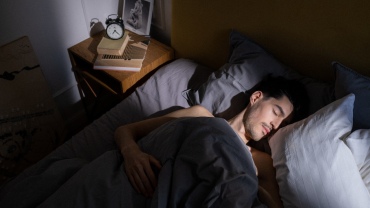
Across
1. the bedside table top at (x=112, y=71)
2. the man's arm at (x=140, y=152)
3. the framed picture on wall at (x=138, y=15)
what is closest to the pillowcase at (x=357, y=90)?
the man's arm at (x=140, y=152)

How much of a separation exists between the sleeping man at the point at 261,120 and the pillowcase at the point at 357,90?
0.15 m

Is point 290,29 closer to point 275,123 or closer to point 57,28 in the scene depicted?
point 275,123

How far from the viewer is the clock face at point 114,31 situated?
164 cm

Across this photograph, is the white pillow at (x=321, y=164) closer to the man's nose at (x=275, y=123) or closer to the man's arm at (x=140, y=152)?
the man's nose at (x=275, y=123)

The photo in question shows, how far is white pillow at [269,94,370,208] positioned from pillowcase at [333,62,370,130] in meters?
0.06

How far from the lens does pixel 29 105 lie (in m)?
1.60

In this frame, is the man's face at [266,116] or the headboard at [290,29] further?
the man's face at [266,116]

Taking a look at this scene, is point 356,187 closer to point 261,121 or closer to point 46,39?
point 261,121

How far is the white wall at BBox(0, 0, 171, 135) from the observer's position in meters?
1.44

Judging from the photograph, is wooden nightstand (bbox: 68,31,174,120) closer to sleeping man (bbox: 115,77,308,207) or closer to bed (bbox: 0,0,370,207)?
bed (bbox: 0,0,370,207)

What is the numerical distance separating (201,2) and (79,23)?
2.51 feet

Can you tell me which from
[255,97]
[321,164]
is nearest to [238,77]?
[255,97]

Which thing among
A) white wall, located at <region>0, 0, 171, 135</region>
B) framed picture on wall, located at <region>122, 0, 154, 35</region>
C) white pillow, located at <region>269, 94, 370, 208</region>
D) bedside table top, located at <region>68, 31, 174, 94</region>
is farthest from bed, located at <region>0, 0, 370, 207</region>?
white wall, located at <region>0, 0, 171, 135</region>

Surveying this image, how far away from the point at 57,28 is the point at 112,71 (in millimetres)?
412
